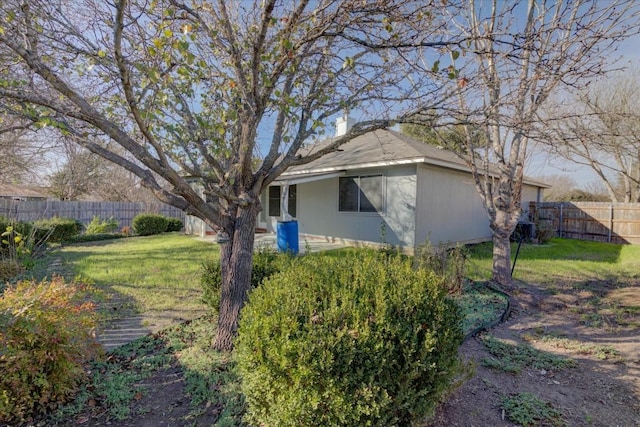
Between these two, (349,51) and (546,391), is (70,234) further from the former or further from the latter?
(546,391)

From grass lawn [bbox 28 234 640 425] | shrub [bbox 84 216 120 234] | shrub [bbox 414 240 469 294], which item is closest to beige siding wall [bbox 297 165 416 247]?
grass lawn [bbox 28 234 640 425]

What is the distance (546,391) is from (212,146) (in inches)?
168

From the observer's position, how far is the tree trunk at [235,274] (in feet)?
11.9

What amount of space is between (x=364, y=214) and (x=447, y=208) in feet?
9.26

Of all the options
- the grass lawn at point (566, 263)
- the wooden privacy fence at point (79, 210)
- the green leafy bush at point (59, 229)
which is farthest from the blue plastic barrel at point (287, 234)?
the green leafy bush at point (59, 229)

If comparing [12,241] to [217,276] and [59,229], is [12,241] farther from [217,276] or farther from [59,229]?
[217,276]

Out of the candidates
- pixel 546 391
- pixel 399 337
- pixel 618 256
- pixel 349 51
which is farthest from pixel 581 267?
pixel 399 337

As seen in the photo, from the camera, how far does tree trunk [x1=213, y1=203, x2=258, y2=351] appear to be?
3619mm

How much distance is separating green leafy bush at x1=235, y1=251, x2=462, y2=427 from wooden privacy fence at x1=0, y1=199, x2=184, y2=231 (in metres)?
13.7

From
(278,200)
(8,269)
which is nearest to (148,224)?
(278,200)

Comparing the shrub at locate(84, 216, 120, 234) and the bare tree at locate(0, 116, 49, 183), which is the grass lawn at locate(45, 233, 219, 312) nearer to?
the bare tree at locate(0, 116, 49, 183)

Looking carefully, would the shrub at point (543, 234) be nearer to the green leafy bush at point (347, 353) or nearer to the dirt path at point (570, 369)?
the dirt path at point (570, 369)

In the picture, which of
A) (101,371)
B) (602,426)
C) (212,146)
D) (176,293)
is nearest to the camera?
(602,426)

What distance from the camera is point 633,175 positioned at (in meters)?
19.8
